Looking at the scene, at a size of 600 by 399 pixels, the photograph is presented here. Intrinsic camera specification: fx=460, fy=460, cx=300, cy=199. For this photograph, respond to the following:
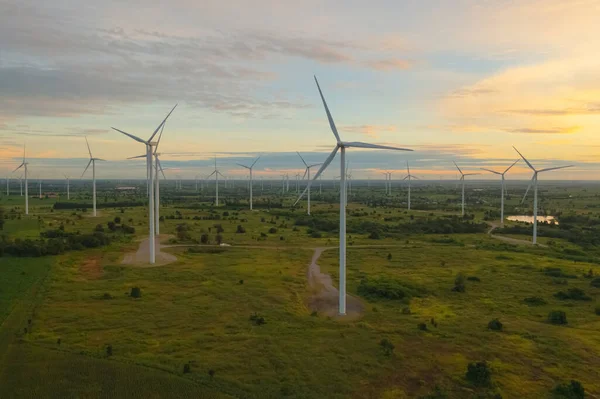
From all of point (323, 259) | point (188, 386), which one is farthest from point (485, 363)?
point (323, 259)

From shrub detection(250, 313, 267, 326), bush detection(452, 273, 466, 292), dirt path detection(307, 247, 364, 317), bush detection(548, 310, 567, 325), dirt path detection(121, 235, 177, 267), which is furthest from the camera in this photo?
dirt path detection(121, 235, 177, 267)

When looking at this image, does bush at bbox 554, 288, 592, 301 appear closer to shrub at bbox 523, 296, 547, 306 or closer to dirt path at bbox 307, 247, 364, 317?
shrub at bbox 523, 296, 547, 306

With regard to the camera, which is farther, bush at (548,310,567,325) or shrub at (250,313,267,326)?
bush at (548,310,567,325)

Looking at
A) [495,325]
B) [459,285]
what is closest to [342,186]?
[495,325]

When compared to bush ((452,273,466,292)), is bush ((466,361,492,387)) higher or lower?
lower

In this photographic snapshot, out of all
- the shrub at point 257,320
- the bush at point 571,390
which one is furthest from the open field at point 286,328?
the bush at point 571,390

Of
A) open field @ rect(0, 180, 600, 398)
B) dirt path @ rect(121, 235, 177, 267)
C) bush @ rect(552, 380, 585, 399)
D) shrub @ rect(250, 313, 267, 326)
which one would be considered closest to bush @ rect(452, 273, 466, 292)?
open field @ rect(0, 180, 600, 398)
